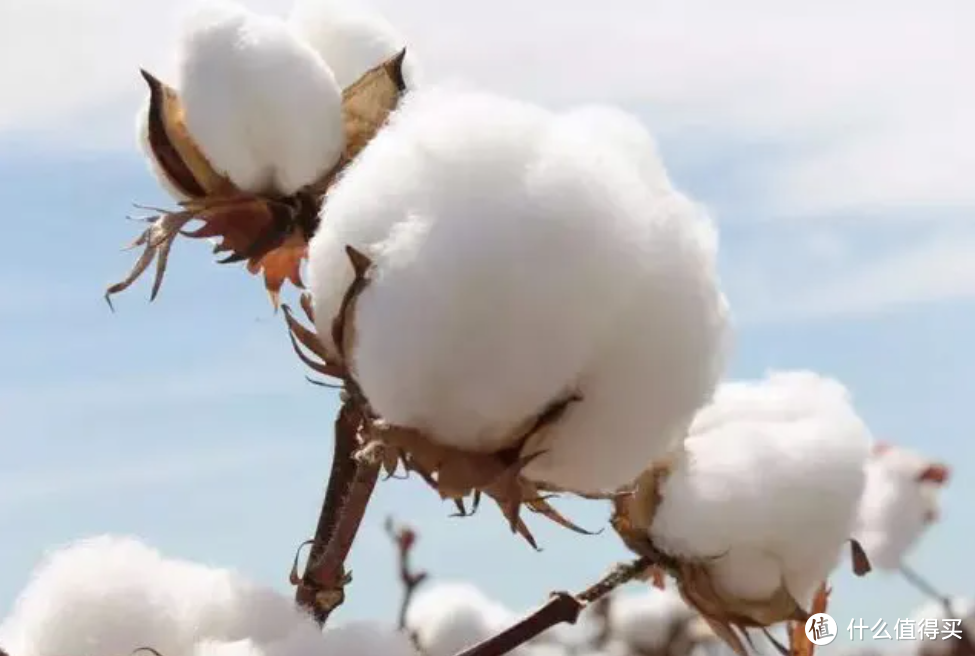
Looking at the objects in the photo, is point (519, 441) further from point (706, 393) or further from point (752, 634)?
point (752, 634)

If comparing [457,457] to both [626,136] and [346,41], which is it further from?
[346,41]

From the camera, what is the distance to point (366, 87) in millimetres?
1155

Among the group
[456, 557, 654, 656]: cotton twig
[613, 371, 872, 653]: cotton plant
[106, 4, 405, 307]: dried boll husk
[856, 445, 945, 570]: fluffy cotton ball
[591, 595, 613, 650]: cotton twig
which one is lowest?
[591, 595, 613, 650]: cotton twig

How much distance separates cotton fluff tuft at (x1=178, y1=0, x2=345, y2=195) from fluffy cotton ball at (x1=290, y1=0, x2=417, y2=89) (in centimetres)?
6

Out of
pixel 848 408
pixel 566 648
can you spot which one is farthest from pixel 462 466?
pixel 566 648

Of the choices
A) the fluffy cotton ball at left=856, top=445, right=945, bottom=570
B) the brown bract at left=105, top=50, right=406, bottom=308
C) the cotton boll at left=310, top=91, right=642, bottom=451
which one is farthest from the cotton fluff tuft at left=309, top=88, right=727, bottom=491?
the fluffy cotton ball at left=856, top=445, right=945, bottom=570

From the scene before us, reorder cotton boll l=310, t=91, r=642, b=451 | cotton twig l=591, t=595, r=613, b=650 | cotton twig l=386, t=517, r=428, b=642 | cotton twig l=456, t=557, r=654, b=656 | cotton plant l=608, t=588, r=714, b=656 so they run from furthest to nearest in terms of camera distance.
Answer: cotton twig l=591, t=595, r=613, b=650, cotton plant l=608, t=588, r=714, b=656, cotton twig l=386, t=517, r=428, b=642, cotton twig l=456, t=557, r=654, b=656, cotton boll l=310, t=91, r=642, b=451

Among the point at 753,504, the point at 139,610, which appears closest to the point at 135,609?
the point at 139,610

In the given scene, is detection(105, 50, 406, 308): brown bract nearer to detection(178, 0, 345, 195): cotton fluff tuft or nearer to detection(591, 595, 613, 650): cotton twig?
detection(178, 0, 345, 195): cotton fluff tuft

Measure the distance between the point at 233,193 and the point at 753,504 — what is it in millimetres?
394

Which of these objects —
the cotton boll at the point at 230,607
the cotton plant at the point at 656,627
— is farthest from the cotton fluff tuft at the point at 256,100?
the cotton plant at the point at 656,627

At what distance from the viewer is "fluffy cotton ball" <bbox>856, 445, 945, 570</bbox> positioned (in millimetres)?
2586

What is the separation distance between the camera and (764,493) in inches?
41.7

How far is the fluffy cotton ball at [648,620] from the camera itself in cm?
322
